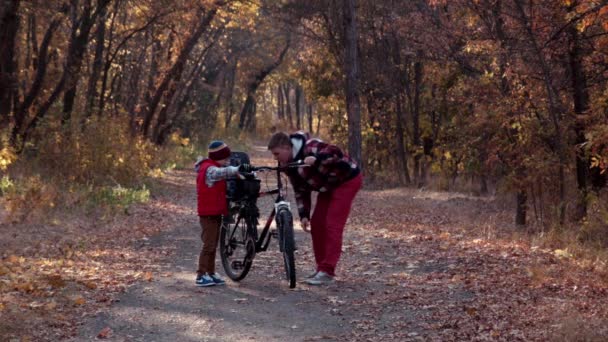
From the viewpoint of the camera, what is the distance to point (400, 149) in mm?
25406

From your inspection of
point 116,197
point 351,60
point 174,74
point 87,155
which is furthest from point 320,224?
point 174,74

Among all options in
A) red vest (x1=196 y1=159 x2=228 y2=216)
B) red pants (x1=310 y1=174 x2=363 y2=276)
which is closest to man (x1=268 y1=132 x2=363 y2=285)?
red pants (x1=310 y1=174 x2=363 y2=276)

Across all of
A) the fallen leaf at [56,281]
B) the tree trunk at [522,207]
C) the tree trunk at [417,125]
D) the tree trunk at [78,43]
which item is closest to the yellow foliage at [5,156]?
the tree trunk at [78,43]

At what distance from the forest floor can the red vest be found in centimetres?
86

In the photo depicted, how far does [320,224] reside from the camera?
9.59 m

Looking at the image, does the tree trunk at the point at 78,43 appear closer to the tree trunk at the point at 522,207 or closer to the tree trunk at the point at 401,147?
the tree trunk at the point at 401,147

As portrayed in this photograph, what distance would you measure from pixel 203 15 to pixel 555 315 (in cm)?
2271

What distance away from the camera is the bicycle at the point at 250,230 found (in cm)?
903

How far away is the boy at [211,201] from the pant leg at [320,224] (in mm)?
928

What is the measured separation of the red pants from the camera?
9.34m

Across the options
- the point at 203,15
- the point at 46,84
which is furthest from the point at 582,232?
the point at 203,15

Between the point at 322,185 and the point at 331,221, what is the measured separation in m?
0.40

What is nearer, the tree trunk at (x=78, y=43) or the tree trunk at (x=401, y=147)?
the tree trunk at (x=78, y=43)

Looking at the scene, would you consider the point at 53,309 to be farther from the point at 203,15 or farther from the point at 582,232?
the point at 203,15
